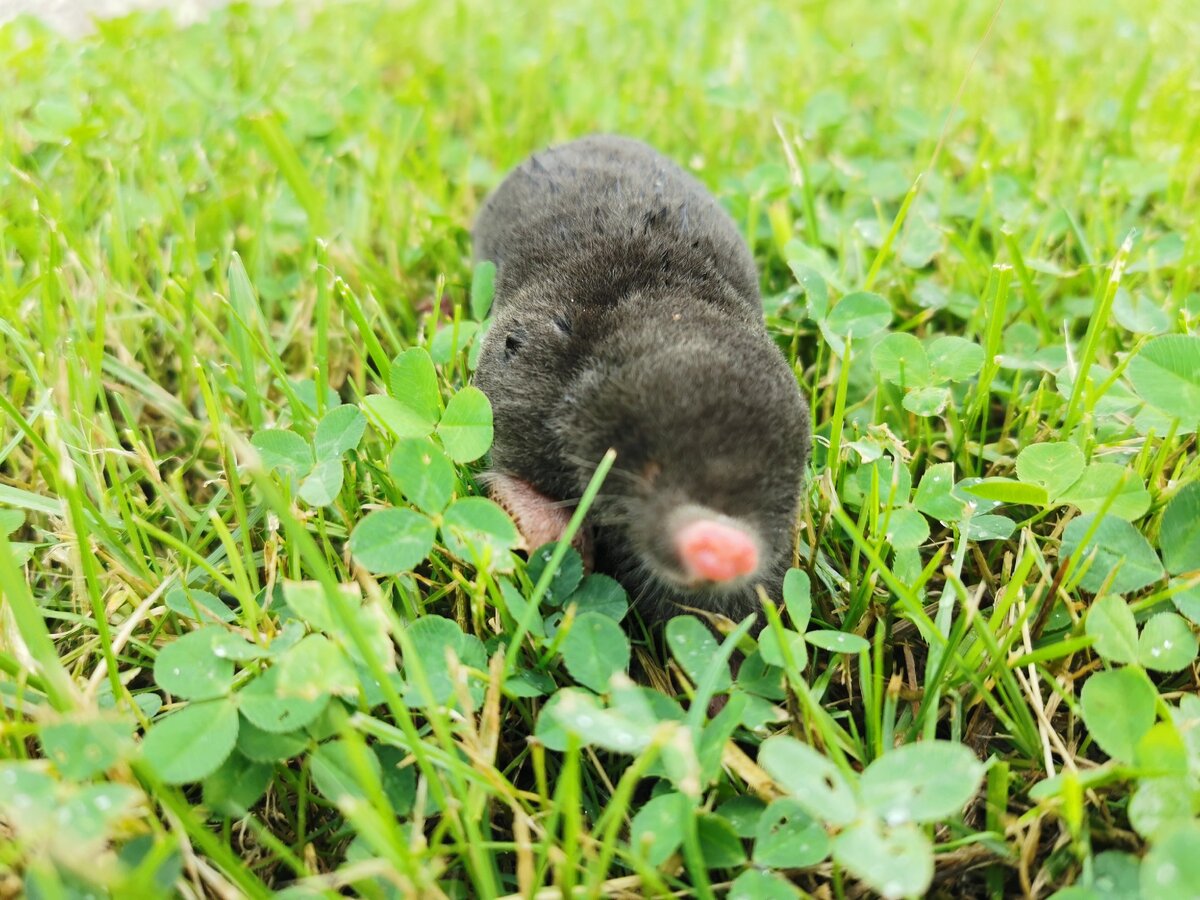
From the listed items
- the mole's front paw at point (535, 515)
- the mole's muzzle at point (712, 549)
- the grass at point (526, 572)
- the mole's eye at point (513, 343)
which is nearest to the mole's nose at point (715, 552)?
the mole's muzzle at point (712, 549)

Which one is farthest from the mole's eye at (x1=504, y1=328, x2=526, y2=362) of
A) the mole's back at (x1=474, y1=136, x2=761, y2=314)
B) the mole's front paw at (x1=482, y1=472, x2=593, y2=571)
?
the mole's front paw at (x1=482, y1=472, x2=593, y2=571)

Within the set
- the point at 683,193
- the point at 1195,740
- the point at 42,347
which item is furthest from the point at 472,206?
the point at 1195,740

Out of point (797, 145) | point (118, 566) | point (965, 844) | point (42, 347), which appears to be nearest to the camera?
point (965, 844)

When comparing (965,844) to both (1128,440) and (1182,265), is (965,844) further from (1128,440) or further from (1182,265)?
(1182,265)

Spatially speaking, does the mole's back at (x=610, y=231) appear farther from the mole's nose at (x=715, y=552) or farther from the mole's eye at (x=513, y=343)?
the mole's nose at (x=715, y=552)

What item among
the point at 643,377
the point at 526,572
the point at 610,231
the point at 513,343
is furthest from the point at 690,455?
the point at 610,231
